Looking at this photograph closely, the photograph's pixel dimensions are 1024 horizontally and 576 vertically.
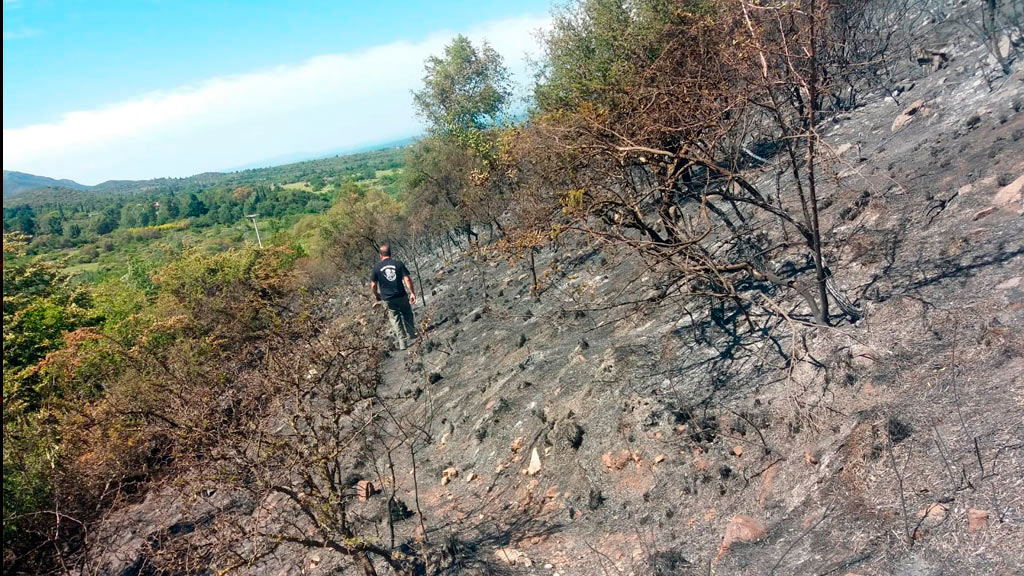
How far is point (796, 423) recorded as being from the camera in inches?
203

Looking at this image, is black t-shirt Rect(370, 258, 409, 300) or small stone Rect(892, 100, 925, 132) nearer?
black t-shirt Rect(370, 258, 409, 300)

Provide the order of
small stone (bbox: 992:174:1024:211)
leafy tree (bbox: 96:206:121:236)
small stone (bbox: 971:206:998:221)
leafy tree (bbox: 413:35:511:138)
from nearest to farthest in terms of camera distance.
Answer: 1. small stone (bbox: 992:174:1024:211)
2. small stone (bbox: 971:206:998:221)
3. leafy tree (bbox: 413:35:511:138)
4. leafy tree (bbox: 96:206:121:236)

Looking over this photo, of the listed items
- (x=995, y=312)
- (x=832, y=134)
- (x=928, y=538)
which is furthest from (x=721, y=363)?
(x=832, y=134)

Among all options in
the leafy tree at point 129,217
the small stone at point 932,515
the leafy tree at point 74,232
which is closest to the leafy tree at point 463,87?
the small stone at point 932,515

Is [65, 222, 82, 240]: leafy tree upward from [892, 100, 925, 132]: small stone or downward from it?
upward

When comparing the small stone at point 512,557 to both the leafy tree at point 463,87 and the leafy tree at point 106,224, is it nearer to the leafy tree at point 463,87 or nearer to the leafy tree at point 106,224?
the leafy tree at point 463,87

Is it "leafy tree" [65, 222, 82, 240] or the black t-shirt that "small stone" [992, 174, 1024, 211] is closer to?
the black t-shirt

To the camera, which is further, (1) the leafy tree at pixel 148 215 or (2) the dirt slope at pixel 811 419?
(1) the leafy tree at pixel 148 215

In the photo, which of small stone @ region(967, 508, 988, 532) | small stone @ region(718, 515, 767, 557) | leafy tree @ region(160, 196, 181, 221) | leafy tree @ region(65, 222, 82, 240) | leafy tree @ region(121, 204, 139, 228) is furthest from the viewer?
leafy tree @ region(160, 196, 181, 221)

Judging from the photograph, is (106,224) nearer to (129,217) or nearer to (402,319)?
(129,217)

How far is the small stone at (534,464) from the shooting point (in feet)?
21.1

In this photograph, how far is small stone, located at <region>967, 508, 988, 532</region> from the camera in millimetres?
3521

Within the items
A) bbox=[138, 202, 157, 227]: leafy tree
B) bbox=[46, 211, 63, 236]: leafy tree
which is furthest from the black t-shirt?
bbox=[138, 202, 157, 227]: leafy tree

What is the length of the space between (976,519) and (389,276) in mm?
8385
